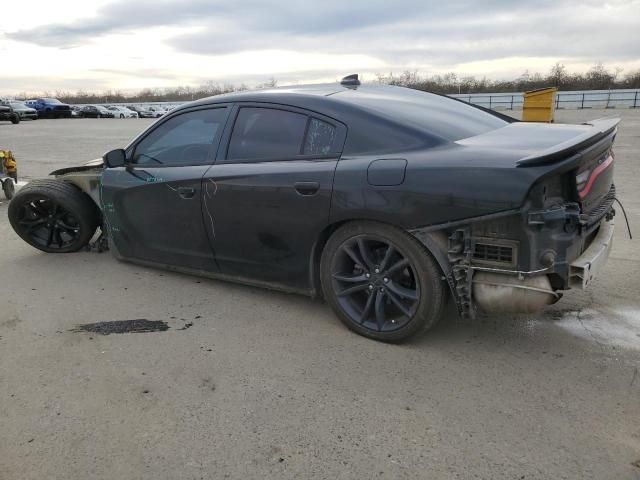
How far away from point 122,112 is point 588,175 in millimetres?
50851

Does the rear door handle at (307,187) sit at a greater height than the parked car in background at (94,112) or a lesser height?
greater

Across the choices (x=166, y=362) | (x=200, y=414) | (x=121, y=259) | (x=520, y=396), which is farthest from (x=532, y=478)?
(x=121, y=259)

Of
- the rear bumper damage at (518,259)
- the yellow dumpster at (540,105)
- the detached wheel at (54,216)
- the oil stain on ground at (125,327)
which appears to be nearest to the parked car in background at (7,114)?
the yellow dumpster at (540,105)

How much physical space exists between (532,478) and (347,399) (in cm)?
95

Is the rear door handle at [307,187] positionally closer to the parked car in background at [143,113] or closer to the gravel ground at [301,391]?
the gravel ground at [301,391]

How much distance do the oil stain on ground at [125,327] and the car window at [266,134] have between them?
4.05 feet

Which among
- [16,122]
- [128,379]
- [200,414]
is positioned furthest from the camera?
[16,122]

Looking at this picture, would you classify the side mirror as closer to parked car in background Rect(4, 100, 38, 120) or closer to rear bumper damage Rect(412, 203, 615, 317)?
rear bumper damage Rect(412, 203, 615, 317)

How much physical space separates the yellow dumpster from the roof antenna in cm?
1343

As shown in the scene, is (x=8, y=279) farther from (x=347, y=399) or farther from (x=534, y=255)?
(x=534, y=255)

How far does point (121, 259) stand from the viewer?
4832mm

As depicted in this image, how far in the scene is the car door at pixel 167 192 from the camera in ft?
13.0

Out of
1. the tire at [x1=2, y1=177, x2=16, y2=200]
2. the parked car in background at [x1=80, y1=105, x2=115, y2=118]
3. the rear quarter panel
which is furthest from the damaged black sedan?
the parked car in background at [x1=80, y1=105, x2=115, y2=118]

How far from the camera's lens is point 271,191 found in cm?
353
